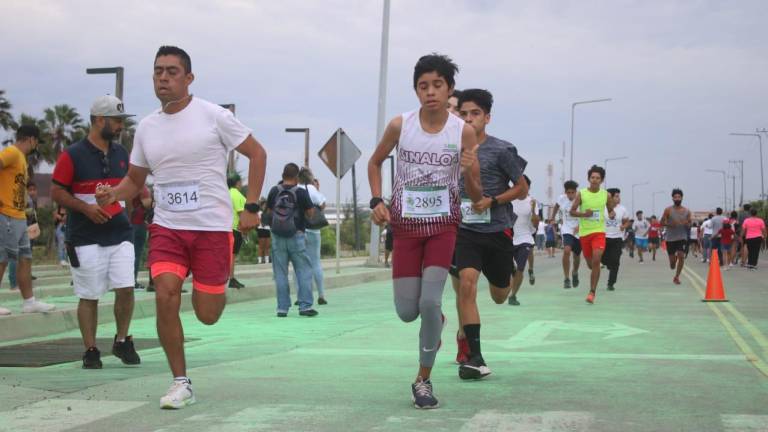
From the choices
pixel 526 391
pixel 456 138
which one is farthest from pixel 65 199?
pixel 526 391

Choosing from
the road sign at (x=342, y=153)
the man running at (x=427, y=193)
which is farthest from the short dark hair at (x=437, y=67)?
the road sign at (x=342, y=153)

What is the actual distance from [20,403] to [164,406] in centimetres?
85

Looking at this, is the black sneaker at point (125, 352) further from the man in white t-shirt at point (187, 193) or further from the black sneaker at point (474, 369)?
the black sneaker at point (474, 369)

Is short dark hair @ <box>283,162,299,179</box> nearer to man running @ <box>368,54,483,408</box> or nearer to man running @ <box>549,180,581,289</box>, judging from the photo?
man running @ <box>549,180,581,289</box>

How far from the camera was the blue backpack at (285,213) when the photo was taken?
12.9 metres

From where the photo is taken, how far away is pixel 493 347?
9039mm

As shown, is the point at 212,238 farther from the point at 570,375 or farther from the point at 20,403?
the point at 570,375

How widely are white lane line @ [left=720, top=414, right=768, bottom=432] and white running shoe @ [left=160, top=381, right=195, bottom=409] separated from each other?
278 cm

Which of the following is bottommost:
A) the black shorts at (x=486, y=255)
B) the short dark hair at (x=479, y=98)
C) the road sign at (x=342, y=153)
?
the black shorts at (x=486, y=255)

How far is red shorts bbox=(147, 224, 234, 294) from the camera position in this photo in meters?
6.01

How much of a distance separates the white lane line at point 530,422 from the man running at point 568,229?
39.9 ft

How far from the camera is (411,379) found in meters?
6.97

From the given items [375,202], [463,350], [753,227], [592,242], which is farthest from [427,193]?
[753,227]

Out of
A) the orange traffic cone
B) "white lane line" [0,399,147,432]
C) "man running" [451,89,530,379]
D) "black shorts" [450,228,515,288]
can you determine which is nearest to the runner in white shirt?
the orange traffic cone
